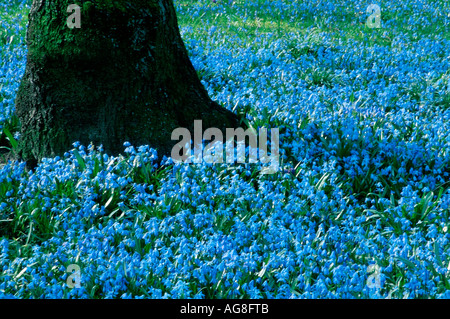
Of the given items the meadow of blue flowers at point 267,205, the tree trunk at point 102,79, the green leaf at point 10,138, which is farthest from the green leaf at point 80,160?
the green leaf at point 10,138

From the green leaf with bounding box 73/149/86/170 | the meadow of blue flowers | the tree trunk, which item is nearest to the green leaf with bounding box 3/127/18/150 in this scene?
the tree trunk

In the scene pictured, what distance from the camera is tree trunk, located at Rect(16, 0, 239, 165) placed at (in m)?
5.64

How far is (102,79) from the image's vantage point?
5.74 metres

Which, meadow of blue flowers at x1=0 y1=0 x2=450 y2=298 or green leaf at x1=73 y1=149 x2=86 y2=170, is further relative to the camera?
green leaf at x1=73 y1=149 x2=86 y2=170

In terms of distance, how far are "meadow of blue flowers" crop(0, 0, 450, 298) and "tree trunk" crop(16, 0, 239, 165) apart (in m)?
0.25

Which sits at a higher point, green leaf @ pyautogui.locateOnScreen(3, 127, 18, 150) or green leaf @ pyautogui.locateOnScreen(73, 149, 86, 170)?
green leaf @ pyautogui.locateOnScreen(3, 127, 18, 150)

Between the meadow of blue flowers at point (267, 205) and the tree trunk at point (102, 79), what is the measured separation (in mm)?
252

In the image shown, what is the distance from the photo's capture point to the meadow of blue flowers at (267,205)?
13.9 ft

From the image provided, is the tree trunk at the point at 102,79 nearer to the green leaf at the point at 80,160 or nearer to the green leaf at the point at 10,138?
the green leaf at the point at 10,138

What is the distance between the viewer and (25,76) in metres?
6.00

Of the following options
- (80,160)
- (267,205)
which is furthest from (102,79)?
(267,205)

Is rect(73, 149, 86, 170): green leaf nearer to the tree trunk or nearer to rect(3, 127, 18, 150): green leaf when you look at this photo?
the tree trunk
